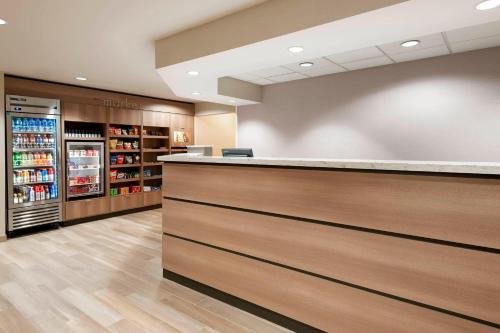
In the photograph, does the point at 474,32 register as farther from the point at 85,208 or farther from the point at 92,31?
the point at 85,208

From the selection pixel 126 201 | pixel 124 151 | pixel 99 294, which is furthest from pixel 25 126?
pixel 99 294

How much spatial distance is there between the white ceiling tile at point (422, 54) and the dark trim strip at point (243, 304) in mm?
3237

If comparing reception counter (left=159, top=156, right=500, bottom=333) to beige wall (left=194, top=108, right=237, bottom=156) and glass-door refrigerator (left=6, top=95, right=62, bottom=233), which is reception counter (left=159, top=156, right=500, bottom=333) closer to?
glass-door refrigerator (left=6, top=95, right=62, bottom=233)

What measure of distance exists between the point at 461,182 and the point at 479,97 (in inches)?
101

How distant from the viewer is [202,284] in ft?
9.58

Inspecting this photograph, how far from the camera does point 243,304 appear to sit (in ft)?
8.60

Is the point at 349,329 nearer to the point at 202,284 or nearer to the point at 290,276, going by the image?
the point at 290,276

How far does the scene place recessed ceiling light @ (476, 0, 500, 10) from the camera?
2.00 m

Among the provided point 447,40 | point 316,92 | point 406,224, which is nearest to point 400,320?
point 406,224

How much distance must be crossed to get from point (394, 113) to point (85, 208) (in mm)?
5494

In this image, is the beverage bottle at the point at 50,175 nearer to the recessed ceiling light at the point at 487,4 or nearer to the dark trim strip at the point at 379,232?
the dark trim strip at the point at 379,232

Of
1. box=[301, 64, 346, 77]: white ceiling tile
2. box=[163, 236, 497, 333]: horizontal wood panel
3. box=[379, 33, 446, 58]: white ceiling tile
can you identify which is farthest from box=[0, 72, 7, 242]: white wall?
box=[379, 33, 446, 58]: white ceiling tile

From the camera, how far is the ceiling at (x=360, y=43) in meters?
2.14

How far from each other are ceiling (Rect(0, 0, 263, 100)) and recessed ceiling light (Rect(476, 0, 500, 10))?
1585 mm
